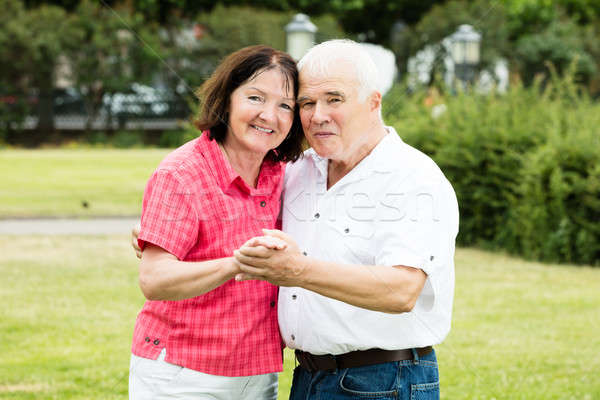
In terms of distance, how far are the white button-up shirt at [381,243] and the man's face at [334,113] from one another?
8cm

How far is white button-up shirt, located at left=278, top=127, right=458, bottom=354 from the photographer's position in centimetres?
239

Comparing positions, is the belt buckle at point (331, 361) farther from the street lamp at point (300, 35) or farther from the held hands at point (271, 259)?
the street lamp at point (300, 35)

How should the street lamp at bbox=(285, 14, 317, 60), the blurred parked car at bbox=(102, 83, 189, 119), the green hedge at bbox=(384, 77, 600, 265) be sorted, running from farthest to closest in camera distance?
1. the blurred parked car at bbox=(102, 83, 189, 119)
2. the green hedge at bbox=(384, 77, 600, 265)
3. the street lamp at bbox=(285, 14, 317, 60)

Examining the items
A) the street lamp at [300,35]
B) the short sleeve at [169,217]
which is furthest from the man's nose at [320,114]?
the street lamp at [300,35]

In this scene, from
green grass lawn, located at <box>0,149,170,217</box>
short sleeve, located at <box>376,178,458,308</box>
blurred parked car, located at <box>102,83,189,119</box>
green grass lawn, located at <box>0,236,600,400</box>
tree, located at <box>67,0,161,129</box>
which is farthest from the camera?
blurred parked car, located at <box>102,83,189,119</box>

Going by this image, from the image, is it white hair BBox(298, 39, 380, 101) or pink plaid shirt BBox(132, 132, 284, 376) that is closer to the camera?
pink plaid shirt BBox(132, 132, 284, 376)

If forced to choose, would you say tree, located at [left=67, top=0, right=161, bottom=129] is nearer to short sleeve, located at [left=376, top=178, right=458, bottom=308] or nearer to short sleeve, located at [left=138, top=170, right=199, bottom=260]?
short sleeve, located at [left=138, top=170, right=199, bottom=260]

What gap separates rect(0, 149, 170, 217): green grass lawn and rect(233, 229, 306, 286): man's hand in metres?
11.5

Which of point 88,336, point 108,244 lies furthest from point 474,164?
point 88,336

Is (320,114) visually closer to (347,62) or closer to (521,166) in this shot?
(347,62)

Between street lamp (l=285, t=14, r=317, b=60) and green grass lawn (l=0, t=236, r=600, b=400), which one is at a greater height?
street lamp (l=285, t=14, r=317, b=60)

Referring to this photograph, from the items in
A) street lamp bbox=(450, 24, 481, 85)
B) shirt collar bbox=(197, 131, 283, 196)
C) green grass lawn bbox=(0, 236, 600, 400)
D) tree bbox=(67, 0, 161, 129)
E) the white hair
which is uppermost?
tree bbox=(67, 0, 161, 129)

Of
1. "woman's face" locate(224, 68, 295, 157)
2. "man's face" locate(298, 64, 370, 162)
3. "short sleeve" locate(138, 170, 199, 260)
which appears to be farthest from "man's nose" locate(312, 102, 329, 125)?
"short sleeve" locate(138, 170, 199, 260)

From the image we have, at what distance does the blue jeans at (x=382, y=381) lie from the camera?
254 centimetres
